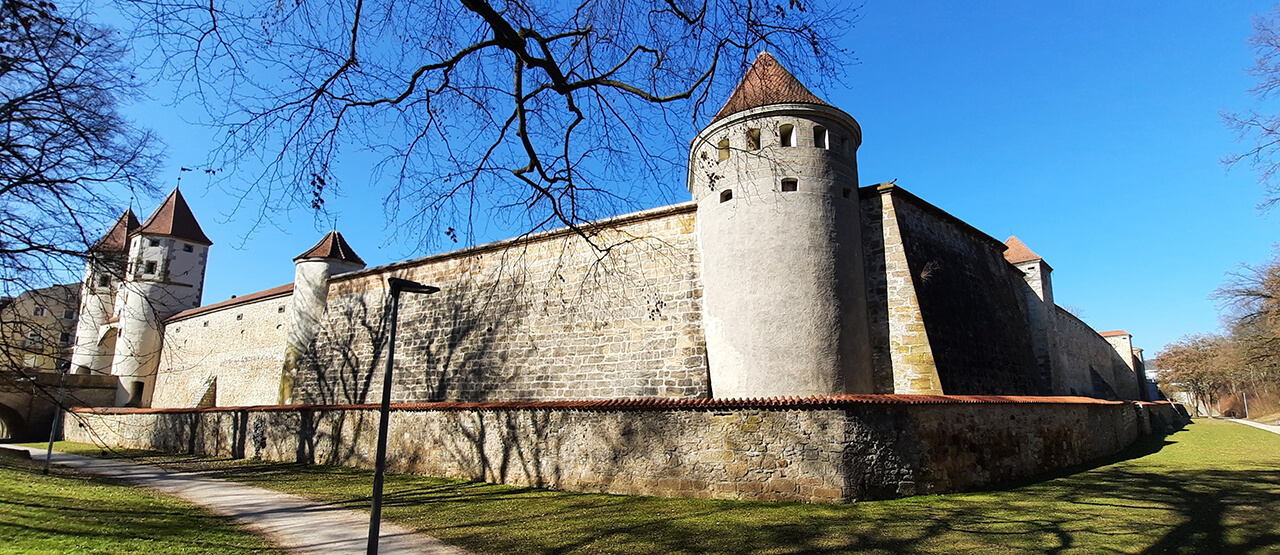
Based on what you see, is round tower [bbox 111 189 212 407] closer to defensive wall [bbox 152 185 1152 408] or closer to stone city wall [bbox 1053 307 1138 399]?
defensive wall [bbox 152 185 1152 408]

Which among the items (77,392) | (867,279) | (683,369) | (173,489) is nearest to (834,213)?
(867,279)

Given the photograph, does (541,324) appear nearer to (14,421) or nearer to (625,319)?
(625,319)

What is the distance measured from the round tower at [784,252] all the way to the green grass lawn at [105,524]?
812 centimetres

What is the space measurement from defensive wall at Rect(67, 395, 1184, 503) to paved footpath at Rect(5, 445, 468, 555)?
2.30 metres

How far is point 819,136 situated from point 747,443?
21.5 ft

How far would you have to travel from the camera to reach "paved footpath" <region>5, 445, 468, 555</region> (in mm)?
7398

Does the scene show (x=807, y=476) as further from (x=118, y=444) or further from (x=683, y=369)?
(x=118, y=444)

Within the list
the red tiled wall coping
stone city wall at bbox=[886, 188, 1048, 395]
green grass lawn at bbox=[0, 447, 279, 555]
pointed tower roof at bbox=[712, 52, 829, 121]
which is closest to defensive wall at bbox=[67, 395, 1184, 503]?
the red tiled wall coping

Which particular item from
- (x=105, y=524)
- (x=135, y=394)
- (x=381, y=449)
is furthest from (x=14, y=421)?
(x=381, y=449)

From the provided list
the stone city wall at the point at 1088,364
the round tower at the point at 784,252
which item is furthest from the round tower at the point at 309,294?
the stone city wall at the point at 1088,364

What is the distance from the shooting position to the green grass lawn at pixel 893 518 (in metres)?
7.10

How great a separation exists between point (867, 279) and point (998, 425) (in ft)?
11.8

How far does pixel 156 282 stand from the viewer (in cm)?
3033

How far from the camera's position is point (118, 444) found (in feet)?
73.2
